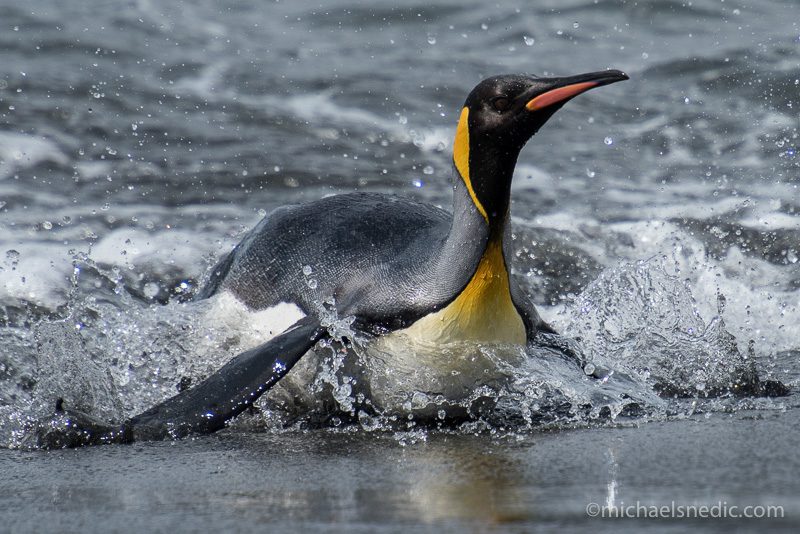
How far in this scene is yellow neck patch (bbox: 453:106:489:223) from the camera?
11.7 feet

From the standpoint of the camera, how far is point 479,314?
3.60 metres

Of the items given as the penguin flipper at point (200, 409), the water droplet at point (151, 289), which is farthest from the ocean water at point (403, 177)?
the penguin flipper at point (200, 409)

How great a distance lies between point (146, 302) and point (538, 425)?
2.89m

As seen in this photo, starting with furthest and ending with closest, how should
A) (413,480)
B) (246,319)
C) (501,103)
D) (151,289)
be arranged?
(151,289) → (246,319) → (501,103) → (413,480)

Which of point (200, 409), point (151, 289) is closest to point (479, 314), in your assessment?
point (200, 409)

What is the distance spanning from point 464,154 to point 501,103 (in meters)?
0.26

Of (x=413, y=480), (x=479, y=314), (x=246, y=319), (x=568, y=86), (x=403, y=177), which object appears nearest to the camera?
(x=413, y=480)

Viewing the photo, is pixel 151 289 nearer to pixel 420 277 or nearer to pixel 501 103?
pixel 420 277

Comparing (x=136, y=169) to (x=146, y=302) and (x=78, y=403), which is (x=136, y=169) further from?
(x=78, y=403)

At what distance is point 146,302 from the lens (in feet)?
18.8

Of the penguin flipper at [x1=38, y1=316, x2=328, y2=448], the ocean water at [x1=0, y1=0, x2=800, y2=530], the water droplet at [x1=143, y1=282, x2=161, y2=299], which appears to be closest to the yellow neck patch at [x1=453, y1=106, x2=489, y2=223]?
the ocean water at [x1=0, y1=0, x2=800, y2=530]

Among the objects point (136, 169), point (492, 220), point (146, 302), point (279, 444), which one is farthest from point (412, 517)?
point (136, 169)

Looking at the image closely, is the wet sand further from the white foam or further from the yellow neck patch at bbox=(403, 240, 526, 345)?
the white foam

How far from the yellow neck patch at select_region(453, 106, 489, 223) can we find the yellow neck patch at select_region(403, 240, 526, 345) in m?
0.14
